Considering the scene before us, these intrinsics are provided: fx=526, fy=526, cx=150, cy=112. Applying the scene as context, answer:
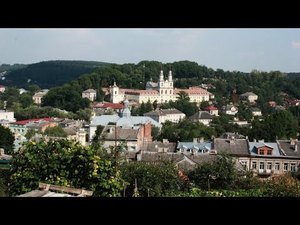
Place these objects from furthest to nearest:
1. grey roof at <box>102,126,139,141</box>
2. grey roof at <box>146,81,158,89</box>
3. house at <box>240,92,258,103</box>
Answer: grey roof at <box>146,81,158,89</box> → house at <box>240,92,258,103</box> → grey roof at <box>102,126,139,141</box>

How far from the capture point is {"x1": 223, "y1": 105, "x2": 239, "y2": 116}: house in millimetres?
37250

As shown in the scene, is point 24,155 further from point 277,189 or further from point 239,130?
point 239,130

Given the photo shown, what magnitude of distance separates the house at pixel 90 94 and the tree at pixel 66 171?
1360 inches

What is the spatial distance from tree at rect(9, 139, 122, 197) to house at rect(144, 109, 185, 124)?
25.1 m

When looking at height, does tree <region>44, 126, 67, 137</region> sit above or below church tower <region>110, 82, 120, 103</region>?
below

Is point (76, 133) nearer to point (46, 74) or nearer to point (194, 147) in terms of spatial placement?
point (194, 147)

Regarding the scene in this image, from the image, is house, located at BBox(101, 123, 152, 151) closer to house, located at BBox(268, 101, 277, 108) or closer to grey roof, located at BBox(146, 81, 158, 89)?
house, located at BBox(268, 101, 277, 108)

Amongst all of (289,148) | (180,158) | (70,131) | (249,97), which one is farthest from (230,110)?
(180,158)

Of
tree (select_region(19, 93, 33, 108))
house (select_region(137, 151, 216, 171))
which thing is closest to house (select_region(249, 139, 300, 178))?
house (select_region(137, 151, 216, 171))

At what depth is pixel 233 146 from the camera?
13.4 m

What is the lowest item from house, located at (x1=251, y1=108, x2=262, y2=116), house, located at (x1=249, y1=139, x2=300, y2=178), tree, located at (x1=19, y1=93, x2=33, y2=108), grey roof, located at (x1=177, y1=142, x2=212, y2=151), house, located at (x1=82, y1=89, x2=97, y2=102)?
house, located at (x1=249, y1=139, x2=300, y2=178)

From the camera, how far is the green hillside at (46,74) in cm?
6634

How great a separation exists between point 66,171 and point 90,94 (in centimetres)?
3598
